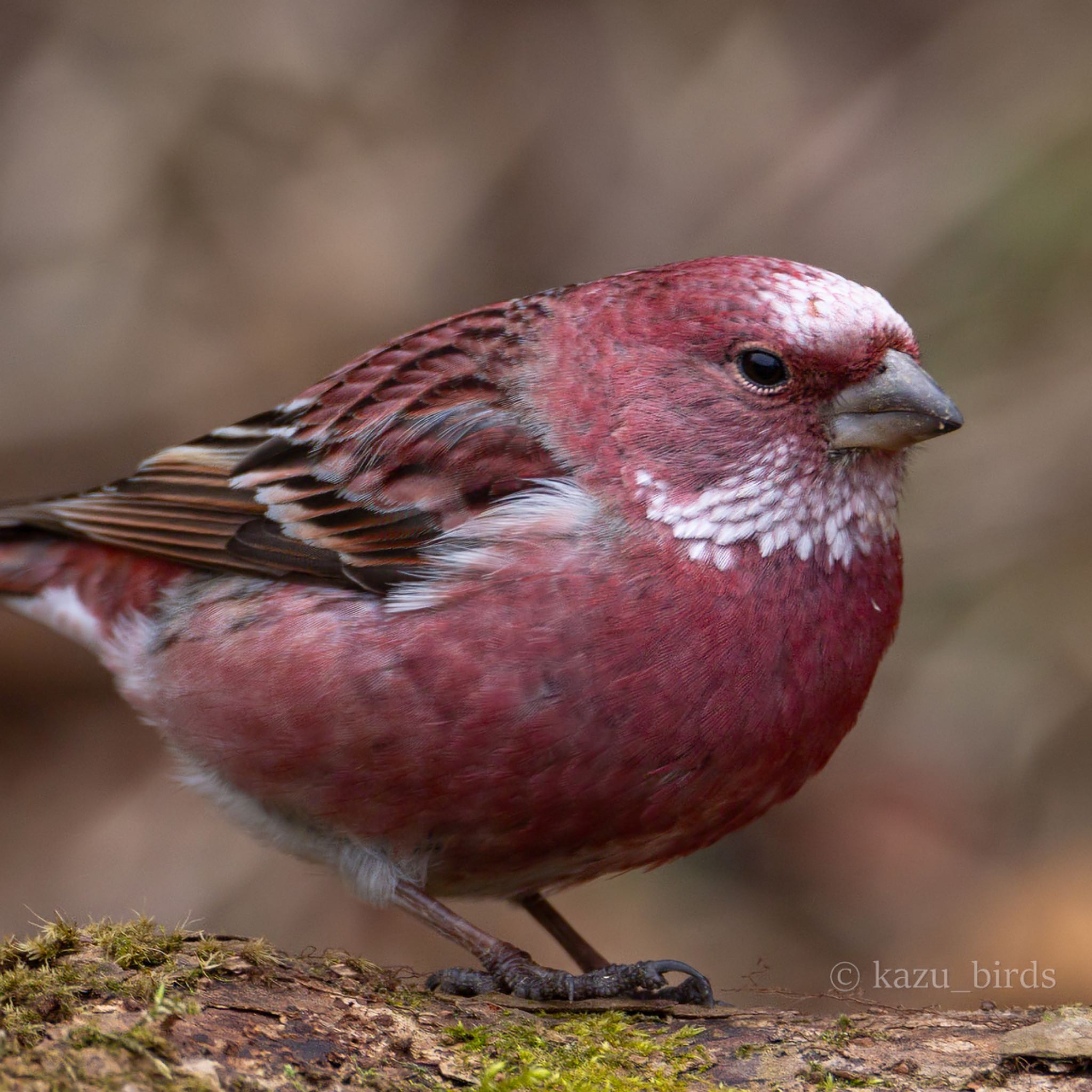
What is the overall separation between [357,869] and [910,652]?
158 inches

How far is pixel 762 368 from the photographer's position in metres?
4.05

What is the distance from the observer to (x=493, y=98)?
8.24 meters

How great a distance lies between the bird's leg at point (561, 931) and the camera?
15.8 feet

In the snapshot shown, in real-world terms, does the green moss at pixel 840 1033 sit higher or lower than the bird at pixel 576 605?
lower

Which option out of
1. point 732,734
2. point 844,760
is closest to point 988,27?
point 844,760

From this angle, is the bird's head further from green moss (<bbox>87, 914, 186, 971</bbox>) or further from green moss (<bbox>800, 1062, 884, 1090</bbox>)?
green moss (<bbox>87, 914, 186, 971</bbox>)

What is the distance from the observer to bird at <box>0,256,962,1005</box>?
12.6 feet

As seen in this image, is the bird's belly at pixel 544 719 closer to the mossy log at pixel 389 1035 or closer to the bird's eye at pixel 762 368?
the mossy log at pixel 389 1035

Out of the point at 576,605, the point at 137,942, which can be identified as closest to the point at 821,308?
the point at 576,605

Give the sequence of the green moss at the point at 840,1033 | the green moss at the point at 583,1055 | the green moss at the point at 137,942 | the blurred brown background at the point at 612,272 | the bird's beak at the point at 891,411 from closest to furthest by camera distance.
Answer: the green moss at the point at 583,1055
the green moss at the point at 137,942
the green moss at the point at 840,1033
the bird's beak at the point at 891,411
the blurred brown background at the point at 612,272

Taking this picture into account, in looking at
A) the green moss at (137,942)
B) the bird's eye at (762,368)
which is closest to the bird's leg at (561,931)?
the green moss at (137,942)

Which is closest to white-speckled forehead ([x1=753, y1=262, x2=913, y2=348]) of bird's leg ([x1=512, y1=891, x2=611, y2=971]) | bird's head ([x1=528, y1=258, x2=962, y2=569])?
bird's head ([x1=528, y1=258, x2=962, y2=569])

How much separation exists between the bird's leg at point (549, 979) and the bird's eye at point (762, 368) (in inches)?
67.4

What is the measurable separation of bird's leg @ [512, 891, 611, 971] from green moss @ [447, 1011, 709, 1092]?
4.33 ft
